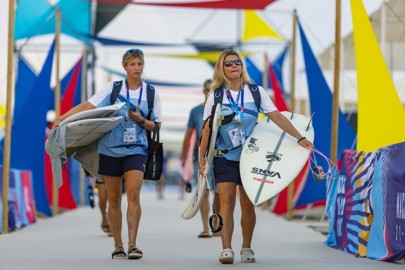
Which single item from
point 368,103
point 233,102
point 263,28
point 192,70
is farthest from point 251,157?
point 192,70

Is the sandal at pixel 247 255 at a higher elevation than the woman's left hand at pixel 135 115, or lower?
lower

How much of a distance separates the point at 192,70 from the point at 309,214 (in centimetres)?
1369

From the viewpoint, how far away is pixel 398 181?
777 centimetres

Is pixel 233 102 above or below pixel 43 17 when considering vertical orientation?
below

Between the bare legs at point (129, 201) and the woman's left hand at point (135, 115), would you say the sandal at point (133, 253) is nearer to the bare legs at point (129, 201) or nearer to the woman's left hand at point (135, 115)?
the bare legs at point (129, 201)

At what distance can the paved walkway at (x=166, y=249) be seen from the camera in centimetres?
750

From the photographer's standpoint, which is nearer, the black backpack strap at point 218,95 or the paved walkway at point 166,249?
the paved walkway at point 166,249

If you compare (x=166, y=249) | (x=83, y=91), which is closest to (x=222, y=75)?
(x=166, y=249)

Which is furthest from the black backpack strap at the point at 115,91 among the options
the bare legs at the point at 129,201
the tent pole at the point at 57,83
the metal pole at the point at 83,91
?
the metal pole at the point at 83,91

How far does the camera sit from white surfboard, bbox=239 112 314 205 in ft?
24.5

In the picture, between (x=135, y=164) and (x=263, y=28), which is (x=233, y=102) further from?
(x=263, y=28)

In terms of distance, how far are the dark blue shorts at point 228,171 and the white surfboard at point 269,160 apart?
0.31 ft

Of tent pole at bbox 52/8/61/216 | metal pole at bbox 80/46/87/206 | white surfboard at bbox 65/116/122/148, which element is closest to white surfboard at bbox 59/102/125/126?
Answer: white surfboard at bbox 65/116/122/148

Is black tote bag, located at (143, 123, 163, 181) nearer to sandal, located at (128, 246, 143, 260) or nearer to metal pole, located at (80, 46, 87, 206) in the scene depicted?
sandal, located at (128, 246, 143, 260)
